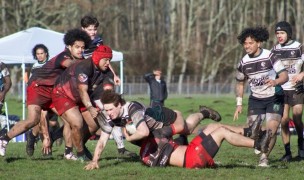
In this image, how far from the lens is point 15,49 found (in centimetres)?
2202

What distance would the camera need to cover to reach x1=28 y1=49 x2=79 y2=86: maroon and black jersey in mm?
12406

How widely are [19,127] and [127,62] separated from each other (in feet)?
179

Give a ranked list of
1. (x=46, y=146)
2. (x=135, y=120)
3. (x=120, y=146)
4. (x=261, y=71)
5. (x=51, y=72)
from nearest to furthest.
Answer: (x=135, y=120)
(x=261, y=71)
(x=51, y=72)
(x=46, y=146)
(x=120, y=146)

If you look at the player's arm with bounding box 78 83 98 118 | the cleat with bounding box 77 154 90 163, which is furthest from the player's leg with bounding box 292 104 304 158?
the player's arm with bounding box 78 83 98 118

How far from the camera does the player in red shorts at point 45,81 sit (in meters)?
12.2

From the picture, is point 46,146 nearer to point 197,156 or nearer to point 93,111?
point 93,111

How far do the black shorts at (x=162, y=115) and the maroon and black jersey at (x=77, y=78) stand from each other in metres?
1.25

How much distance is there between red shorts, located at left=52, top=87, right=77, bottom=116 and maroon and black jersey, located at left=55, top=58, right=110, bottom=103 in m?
0.06

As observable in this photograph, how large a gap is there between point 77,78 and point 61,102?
588mm

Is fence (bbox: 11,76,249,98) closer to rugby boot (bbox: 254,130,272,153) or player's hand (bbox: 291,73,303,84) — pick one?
player's hand (bbox: 291,73,303,84)

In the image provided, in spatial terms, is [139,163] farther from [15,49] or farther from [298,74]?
[15,49]

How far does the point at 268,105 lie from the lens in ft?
39.5

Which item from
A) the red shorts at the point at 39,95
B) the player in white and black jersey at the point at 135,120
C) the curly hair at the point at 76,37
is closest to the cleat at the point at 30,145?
the red shorts at the point at 39,95

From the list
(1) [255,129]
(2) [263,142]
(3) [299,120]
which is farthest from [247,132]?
(3) [299,120]
